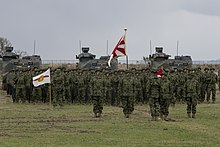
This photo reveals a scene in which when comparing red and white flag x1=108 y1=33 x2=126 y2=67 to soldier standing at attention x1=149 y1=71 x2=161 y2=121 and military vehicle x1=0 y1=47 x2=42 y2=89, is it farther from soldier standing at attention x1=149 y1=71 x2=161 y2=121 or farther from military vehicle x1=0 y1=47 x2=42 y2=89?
military vehicle x1=0 y1=47 x2=42 y2=89

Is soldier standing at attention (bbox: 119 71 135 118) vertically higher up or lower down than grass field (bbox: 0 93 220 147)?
higher up

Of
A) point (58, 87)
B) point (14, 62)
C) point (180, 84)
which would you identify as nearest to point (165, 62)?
point (180, 84)

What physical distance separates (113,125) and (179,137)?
3.24 metres

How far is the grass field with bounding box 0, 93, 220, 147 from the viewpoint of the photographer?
45.6ft

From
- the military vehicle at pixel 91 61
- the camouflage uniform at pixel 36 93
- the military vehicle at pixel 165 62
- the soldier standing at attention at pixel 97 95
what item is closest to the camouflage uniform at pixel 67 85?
the camouflage uniform at pixel 36 93

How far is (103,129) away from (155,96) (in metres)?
3.25

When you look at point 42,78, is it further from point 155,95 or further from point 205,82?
point 205,82

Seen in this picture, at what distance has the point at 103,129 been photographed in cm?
1652

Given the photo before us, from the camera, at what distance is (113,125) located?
689 inches

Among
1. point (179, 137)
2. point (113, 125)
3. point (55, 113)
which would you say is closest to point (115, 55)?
point (55, 113)

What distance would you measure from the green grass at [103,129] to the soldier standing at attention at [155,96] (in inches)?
16.2

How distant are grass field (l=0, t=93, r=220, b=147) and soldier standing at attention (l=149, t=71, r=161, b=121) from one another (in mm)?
444

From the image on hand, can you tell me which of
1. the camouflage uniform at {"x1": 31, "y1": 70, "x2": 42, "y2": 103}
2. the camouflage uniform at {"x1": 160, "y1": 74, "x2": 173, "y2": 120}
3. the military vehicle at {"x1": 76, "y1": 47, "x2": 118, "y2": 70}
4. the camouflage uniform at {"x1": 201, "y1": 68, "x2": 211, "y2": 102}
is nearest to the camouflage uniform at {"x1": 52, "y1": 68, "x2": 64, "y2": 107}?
the camouflage uniform at {"x1": 31, "y1": 70, "x2": 42, "y2": 103}

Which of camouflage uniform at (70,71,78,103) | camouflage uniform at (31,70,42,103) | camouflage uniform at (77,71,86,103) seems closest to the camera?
camouflage uniform at (77,71,86,103)
